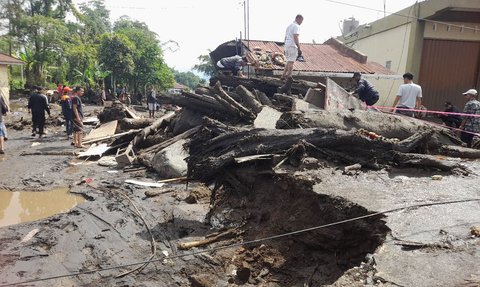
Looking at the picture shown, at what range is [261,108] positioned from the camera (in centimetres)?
882

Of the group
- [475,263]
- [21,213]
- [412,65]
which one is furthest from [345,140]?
[412,65]

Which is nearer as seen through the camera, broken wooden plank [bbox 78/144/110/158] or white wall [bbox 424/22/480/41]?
broken wooden plank [bbox 78/144/110/158]

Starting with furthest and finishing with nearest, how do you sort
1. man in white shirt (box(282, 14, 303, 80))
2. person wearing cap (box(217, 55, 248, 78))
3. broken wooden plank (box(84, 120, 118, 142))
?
broken wooden plank (box(84, 120, 118, 142)) → person wearing cap (box(217, 55, 248, 78)) → man in white shirt (box(282, 14, 303, 80))

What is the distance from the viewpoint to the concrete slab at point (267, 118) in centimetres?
770

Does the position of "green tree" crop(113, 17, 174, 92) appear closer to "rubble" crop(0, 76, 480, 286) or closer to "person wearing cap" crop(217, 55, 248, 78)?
"person wearing cap" crop(217, 55, 248, 78)

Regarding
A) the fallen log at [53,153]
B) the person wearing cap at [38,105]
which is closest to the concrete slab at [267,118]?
the fallen log at [53,153]

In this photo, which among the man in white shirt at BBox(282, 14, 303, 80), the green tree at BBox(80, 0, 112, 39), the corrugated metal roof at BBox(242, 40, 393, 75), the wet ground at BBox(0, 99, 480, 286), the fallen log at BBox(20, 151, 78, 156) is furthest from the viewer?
the green tree at BBox(80, 0, 112, 39)

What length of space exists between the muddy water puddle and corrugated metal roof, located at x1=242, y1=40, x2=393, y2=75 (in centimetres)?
911

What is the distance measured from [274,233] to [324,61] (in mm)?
12963

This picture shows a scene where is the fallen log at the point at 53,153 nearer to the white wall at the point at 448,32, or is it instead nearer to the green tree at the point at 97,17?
the white wall at the point at 448,32

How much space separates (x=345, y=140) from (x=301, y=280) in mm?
A: 2625

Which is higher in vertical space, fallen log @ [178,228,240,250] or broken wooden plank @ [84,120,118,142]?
fallen log @ [178,228,240,250]

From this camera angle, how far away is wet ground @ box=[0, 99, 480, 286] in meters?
3.10

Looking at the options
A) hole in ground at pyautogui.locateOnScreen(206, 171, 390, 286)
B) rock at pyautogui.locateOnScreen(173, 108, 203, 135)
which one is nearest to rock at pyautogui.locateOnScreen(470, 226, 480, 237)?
hole in ground at pyautogui.locateOnScreen(206, 171, 390, 286)
